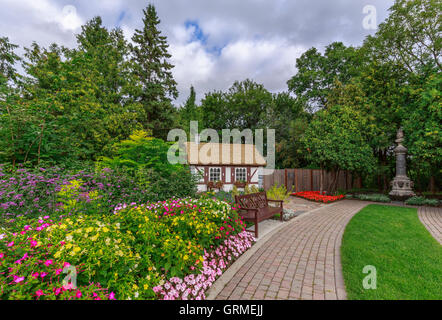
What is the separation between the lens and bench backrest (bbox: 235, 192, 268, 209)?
219 inches

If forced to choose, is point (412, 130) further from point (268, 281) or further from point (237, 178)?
point (268, 281)

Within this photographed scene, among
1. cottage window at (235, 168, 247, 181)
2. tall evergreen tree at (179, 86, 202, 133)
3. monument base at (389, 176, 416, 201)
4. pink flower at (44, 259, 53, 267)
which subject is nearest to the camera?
pink flower at (44, 259, 53, 267)

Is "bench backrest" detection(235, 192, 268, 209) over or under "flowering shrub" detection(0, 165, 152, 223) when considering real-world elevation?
under

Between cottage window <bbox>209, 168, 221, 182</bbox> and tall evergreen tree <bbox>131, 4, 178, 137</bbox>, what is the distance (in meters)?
6.16

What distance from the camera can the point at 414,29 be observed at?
39.4ft

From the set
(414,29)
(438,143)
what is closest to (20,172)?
(438,143)

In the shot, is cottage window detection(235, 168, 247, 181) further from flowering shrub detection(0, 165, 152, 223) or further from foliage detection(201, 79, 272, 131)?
foliage detection(201, 79, 272, 131)

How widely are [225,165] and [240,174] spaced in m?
1.44

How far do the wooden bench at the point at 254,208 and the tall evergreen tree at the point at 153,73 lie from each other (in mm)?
12665

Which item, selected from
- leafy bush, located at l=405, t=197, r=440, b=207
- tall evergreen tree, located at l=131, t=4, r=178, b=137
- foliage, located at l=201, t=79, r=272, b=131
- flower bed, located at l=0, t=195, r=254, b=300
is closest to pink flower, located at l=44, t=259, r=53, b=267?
flower bed, located at l=0, t=195, r=254, b=300

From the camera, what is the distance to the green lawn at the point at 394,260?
268cm

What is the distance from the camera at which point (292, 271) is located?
331 centimetres

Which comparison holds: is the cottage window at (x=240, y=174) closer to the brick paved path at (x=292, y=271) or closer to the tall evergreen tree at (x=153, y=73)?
the tall evergreen tree at (x=153, y=73)

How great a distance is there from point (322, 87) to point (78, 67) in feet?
73.9
